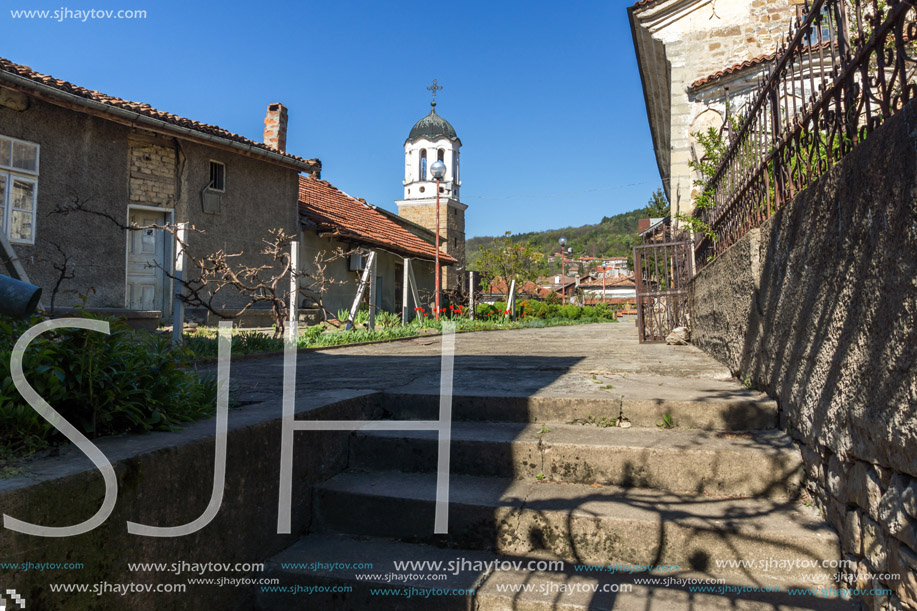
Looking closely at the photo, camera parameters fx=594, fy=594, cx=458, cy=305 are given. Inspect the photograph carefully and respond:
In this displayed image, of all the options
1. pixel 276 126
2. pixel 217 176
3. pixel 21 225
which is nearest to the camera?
pixel 21 225

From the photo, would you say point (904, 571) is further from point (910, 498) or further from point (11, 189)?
point (11, 189)

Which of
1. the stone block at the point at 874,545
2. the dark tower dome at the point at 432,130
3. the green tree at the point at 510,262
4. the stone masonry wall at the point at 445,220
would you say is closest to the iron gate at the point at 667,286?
the stone block at the point at 874,545

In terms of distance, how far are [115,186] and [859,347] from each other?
1176cm

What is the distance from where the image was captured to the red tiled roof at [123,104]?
27.9 feet

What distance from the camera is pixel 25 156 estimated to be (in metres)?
9.27

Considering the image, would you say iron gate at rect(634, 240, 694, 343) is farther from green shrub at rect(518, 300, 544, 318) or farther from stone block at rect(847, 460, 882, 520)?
green shrub at rect(518, 300, 544, 318)

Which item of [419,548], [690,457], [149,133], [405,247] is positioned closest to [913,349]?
[690,457]

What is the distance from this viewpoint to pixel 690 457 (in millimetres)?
2365

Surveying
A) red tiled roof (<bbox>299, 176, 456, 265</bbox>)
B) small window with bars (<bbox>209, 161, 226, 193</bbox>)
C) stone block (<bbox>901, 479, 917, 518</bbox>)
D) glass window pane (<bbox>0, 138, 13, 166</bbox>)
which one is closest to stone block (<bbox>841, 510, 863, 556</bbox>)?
stone block (<bbox>901, 479, 917, 518</bbox>)

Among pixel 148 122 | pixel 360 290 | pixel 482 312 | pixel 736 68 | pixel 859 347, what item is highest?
pixel 736 68

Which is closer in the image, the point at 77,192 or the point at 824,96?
the point at 824,96

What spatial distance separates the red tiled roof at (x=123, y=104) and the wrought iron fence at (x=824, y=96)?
9407mm

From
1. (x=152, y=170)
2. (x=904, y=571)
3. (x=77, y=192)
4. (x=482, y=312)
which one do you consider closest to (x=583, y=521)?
(x=904, y=571)

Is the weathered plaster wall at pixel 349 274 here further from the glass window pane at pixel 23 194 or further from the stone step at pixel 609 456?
the stone step at pixel 609 456
